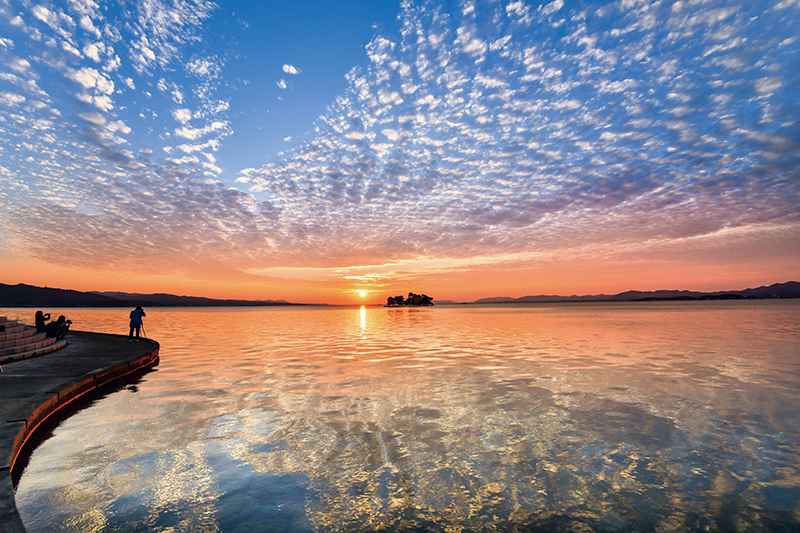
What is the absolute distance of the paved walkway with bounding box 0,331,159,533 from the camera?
6.40 metres

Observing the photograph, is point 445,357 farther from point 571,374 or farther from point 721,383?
point 721,383

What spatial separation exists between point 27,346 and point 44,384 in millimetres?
9986

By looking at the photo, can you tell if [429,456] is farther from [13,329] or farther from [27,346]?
[13,329]

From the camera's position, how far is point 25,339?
19266 millimetres

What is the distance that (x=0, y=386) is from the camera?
475 inches

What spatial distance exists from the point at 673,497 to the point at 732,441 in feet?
13.6

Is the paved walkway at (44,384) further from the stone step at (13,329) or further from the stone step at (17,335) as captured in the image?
the stone step at (13,329)

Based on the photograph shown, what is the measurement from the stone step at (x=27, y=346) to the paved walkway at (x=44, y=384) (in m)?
0.90

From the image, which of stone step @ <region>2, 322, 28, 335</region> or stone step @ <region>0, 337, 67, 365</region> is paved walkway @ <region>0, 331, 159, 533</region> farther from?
stone step @ <region>2, 322, 28, 335</region>

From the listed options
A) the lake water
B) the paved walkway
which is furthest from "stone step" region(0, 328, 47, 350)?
the lake water

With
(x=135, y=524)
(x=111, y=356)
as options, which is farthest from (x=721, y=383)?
(x=111, y=356)

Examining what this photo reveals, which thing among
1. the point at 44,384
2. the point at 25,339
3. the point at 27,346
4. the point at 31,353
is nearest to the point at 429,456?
the point at 44,384

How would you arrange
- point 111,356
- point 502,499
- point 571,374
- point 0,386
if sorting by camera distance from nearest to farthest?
point 502,499 < point 0,386 < point 571,374 < point 111,356

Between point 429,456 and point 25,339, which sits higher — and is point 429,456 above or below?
below
